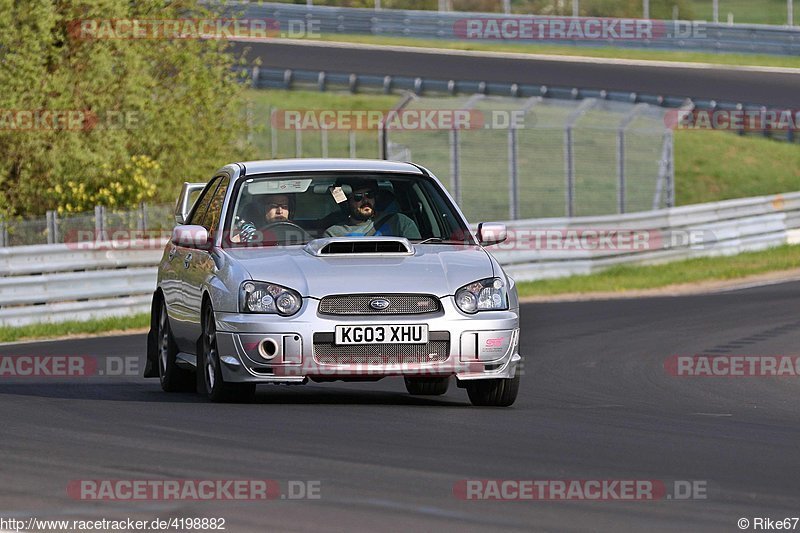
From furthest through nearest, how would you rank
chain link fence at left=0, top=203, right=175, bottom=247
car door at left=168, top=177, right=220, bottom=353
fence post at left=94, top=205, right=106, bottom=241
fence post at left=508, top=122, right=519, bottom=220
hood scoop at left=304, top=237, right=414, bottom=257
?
fence post at left=508, top=122, right=519, bottom=220 < fence post at left=94, top=205, right=106, bottom=241 < chain link fence at left=0, top=203, right=175, bottom=247 < car door at left=168, top=177, right=220, bottom=353 < hood scoop at left=304, top=237, right=414, bottom=257

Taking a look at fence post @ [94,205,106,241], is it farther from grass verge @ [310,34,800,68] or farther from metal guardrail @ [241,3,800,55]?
grass verge @ [310,34,800,68]

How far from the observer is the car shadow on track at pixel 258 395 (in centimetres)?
1109

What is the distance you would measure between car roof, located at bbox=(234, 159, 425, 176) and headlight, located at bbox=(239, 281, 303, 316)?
53.3 inches

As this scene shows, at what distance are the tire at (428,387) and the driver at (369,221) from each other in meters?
1.25

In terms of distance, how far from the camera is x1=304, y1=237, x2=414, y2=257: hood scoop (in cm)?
1045

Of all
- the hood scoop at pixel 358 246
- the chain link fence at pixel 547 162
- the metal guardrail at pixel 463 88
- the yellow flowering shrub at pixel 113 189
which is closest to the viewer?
the hood scoop at pixel 358 246

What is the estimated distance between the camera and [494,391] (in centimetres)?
1070

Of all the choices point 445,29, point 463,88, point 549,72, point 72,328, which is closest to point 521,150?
point 463,88

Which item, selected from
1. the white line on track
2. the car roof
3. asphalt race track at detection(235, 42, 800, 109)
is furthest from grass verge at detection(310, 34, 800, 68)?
the car roof

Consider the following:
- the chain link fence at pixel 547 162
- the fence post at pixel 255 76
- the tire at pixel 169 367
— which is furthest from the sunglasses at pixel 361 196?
the fence post at pixel 255 76

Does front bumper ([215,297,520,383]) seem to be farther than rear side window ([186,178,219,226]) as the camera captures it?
No

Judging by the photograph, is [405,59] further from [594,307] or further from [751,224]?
[594,307]

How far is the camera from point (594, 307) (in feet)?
71.1

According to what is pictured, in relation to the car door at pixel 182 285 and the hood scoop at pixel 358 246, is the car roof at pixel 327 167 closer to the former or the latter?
the car door at pixel 182 285
